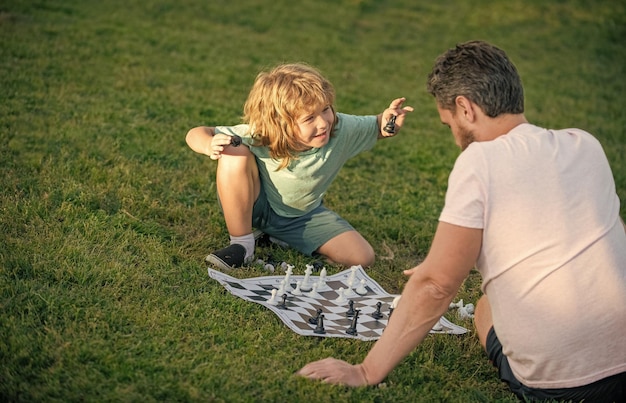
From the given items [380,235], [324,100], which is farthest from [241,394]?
[380,235]

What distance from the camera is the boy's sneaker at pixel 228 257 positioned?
186 inches

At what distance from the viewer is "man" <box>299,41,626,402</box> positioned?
299cm

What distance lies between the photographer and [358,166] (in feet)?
23.2

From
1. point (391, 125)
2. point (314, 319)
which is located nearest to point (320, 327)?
point (314, 319)

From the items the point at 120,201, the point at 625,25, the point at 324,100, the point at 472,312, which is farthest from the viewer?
the point at 625,25

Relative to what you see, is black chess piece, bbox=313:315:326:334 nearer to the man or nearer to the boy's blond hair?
the man

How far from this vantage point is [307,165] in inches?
200

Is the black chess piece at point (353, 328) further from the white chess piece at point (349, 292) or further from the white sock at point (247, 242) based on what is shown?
the white sock at point (247, 242)

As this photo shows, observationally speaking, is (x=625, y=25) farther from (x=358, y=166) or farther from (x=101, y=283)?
(x=101, y=283)

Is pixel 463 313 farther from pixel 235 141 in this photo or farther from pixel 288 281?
pixel 235 141

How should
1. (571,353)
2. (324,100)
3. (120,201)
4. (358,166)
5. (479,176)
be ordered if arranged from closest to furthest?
(479,176), (571,353), (324,100), (120,201), (358,166)

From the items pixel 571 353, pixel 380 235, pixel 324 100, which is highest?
pixel 324 100

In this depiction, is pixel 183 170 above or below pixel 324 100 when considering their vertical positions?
below

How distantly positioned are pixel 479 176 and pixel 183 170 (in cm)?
379
